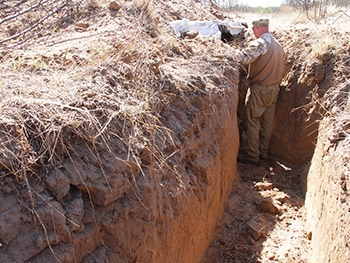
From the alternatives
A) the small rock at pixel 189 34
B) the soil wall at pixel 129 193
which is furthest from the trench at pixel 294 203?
the small rock at pixel 189 34

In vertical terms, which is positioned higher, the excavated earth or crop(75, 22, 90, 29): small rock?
crop(75, 22, 90, 29): small rock

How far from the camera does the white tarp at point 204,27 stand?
5.62 metres

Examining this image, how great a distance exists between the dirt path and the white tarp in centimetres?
217

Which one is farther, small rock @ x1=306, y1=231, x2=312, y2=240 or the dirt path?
small rock @ x1=306, y1=231, x2=312, y2=240

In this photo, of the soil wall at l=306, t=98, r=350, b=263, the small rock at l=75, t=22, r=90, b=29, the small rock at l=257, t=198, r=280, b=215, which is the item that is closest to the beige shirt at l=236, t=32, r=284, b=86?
the soil wall at l=306, t=98, r=350, b=263

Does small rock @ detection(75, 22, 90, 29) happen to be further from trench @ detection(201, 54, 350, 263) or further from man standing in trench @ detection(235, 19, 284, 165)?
trench @ detection(201, 54, 350, 263)

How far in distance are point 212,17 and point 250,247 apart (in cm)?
462

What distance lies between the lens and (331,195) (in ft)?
12.5

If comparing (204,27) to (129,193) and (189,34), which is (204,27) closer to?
(189,34)

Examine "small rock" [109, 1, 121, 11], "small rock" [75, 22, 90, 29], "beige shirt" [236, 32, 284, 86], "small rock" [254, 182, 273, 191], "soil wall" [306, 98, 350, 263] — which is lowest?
"small rock" [254, 182, 273, 191]

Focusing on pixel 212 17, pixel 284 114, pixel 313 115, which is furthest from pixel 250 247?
pixel 212 17

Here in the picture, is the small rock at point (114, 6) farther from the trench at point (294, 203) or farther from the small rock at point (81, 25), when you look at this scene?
the trench at point (294, 203)

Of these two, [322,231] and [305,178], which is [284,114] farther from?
[322,231]

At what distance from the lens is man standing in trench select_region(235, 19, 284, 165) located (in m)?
5.62
